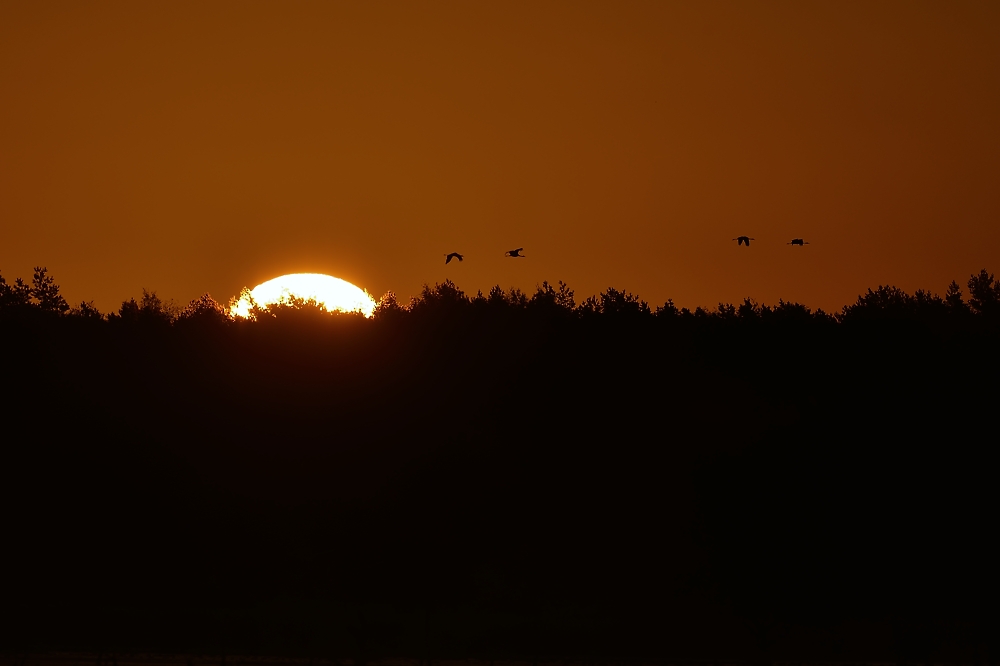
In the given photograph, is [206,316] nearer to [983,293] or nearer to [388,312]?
[388,312]

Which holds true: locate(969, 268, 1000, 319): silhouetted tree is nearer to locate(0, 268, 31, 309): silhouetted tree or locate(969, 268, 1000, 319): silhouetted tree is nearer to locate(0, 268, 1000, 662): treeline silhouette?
locate(0, 268, 1000, 662): treeline silhouette

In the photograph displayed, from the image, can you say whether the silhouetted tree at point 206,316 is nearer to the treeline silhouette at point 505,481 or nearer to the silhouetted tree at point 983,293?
the treeline silhouette at point 505,481

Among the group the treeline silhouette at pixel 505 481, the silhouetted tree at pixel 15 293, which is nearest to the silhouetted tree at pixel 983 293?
the treeline silhouette at pixel 505 481

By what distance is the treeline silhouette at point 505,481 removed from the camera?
41594 millimetres

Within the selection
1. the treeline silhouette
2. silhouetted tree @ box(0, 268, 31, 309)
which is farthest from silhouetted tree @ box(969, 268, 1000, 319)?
silhouetted tree @ box(0, 268, 31, 309)

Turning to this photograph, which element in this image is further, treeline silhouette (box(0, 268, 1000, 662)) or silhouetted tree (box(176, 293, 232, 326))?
silhouetted tree (box(176, 293, 232, 326))

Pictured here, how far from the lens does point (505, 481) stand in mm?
49031

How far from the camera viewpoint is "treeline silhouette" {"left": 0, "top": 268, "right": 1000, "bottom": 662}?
4159 centimetres

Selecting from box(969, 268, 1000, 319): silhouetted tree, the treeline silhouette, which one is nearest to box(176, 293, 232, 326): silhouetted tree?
the treeline silhouette

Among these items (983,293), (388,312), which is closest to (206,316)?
(388,312)

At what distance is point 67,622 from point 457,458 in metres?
14.2

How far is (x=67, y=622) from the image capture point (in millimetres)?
47656

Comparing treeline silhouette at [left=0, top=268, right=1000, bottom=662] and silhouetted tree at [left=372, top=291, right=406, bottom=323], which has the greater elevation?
silhouetted tree at [left=372, top=291, right=406, bottom=323]

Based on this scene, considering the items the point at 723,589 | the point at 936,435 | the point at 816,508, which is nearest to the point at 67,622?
the point at 723,589
